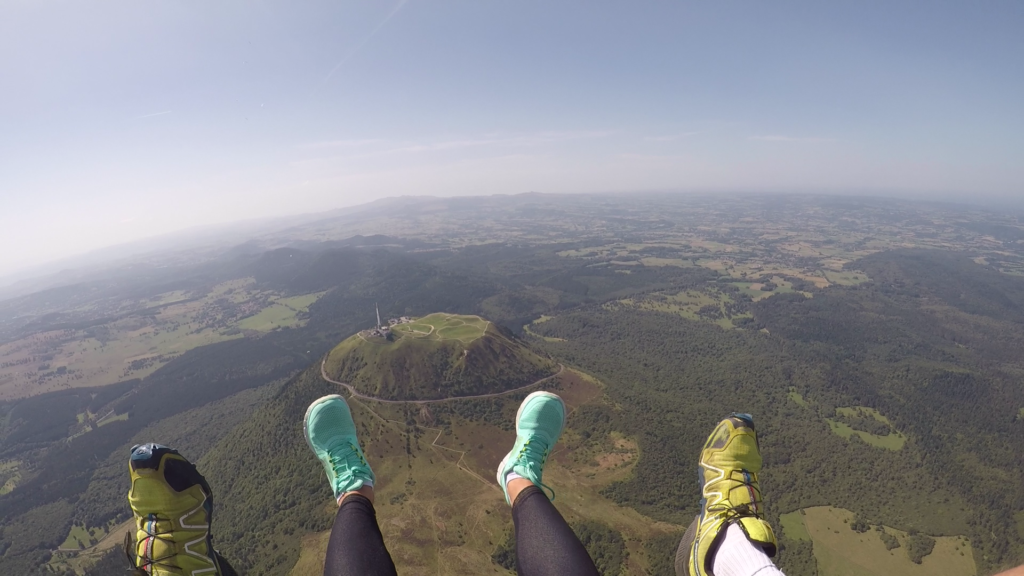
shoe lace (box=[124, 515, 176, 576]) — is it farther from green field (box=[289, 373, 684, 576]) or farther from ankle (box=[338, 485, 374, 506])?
green field (box=[289, 373, 684, 576])

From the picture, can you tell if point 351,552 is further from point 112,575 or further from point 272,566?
point 112,575

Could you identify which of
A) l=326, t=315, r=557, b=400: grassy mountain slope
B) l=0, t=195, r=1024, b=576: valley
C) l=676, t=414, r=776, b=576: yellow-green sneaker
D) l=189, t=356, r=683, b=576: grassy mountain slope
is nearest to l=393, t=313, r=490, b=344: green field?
l=326, t=315, r=557, b=400: grassy mountain slope

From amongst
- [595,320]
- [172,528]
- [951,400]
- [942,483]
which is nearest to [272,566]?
[172,528]

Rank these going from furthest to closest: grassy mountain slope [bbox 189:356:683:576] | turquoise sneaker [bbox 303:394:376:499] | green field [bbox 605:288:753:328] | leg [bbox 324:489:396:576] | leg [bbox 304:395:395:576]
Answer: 1. green field [bbox 605:288:753:328]
2. grassy mountain slope [bbox 189:356:683:576]
3. turquoise sneaker [bbox 303:394:376:499]
4. leg [bbox 304:395:395:576]
5. leg [bbox 324:489:396:576]

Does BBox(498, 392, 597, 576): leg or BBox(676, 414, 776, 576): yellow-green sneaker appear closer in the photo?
BBox(498, 392, 597, 576): leg

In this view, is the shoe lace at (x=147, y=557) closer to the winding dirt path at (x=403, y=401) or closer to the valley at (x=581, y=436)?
the valley at (x=581, y=436)

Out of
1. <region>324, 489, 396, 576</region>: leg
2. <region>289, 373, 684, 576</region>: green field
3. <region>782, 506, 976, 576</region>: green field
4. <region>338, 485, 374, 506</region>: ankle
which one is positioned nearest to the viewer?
<region>324, 489, 396, 576</region>: leg

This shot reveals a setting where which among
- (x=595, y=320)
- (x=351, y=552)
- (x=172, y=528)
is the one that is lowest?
(x=595, y=320)

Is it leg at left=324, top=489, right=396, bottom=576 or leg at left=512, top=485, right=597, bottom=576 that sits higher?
leg at left=324, top=489, right=396, bottom=576
